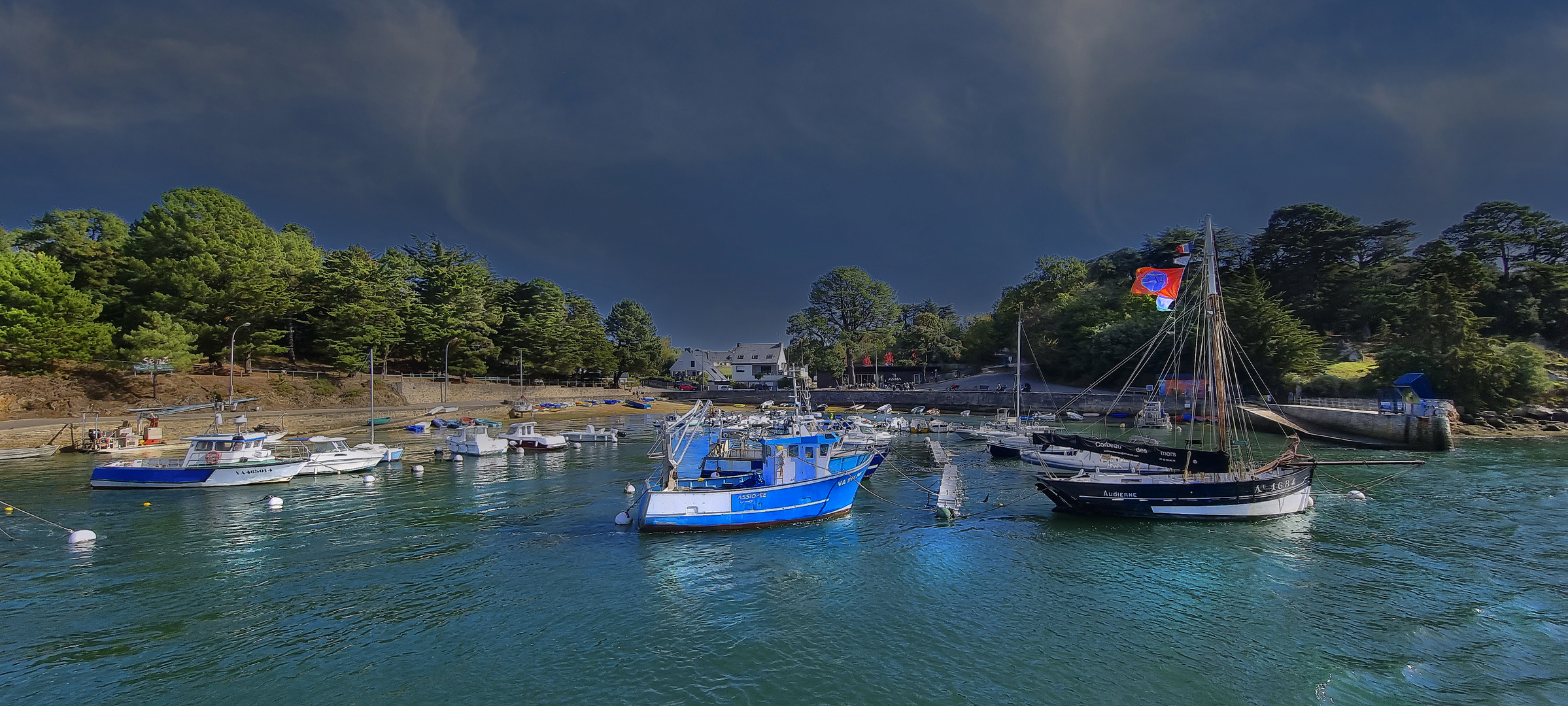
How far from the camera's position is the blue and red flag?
26078 millimetres

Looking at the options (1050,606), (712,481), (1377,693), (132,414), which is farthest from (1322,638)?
(132,414)

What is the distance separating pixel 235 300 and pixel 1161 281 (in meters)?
73.4

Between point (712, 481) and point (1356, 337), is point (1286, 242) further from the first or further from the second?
point (712, 481)

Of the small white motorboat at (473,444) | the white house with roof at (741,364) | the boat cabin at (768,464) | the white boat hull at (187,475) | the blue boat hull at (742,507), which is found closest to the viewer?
the blue boat hull at (742,507)

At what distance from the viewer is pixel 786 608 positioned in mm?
14836

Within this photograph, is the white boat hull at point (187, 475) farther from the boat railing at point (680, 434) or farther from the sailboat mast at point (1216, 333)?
the sailboat mast at point (1216, 333)

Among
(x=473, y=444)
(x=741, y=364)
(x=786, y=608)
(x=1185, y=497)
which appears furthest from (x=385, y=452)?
(x=741, y=364)

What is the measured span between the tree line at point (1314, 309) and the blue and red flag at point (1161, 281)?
41773 mm

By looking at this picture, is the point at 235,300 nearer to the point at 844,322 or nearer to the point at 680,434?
the point at 680,434

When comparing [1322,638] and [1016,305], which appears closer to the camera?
[1322,638]

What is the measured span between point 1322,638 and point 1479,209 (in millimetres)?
99082

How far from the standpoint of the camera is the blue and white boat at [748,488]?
2119 centimetres

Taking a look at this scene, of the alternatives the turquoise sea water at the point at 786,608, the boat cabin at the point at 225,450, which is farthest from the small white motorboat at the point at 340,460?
the turquoise sea water at the point at 786,608

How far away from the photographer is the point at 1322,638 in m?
13.2
